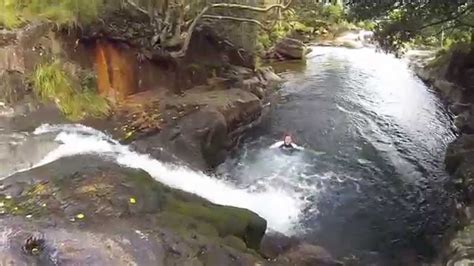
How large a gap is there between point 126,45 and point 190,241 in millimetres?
7717

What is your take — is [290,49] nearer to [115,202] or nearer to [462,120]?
[462,120]

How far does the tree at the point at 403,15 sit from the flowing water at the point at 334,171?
2710mm

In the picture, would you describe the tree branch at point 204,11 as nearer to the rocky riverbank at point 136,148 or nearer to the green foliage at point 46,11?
the rocky riverbank at point 136,148

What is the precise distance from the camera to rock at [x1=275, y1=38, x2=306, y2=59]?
75.3 feet

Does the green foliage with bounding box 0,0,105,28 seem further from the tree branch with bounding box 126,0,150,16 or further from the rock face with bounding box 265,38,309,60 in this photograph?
the rock face with bounding box 265,38,309,60

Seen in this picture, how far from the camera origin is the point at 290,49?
23094 millimetres

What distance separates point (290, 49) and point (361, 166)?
12919mm

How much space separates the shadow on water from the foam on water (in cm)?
28

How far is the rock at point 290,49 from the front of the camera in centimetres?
2296

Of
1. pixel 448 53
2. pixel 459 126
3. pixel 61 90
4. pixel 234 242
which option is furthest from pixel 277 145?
pixel 448 53

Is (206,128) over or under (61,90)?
under

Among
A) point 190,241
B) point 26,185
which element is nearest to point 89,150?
→ point 26,185

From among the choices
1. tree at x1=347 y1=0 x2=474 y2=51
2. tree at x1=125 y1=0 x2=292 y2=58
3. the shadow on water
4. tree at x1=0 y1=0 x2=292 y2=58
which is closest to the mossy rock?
the shadow on water

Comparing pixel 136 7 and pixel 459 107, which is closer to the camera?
pixel 136 7
